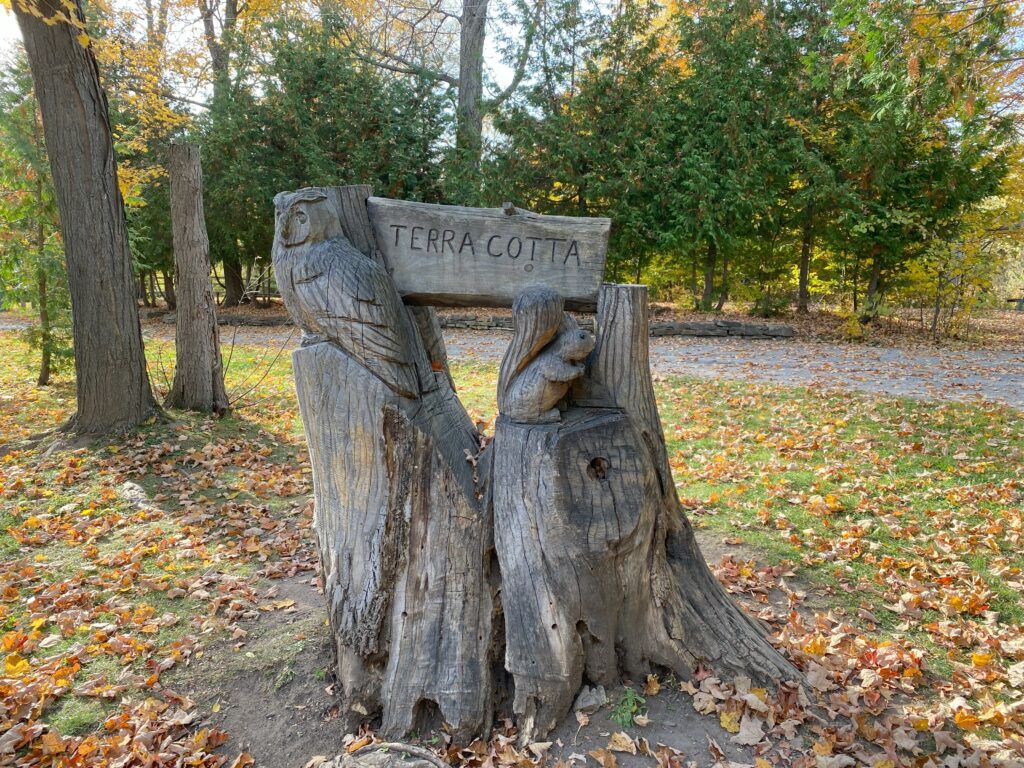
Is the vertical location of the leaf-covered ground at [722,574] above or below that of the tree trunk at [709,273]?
below

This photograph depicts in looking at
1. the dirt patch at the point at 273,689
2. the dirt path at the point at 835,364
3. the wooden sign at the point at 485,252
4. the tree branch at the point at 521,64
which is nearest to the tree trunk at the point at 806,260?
the dirt path at the point at 835,364

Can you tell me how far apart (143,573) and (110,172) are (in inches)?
165

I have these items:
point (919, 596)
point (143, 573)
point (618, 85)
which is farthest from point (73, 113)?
point (618, 85)

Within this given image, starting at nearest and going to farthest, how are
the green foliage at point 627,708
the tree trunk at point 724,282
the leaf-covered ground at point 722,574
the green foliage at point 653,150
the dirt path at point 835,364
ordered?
the green foliage at point 627,708
the leaf-covered ground at point 722,574
the dirt path at point 835,364
the green foliage at point 653,150
the tree trunk at point 724,282

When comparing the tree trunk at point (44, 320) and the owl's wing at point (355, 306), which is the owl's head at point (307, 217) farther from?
the tree trunk at point (44, 320)

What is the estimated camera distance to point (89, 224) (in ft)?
19.8

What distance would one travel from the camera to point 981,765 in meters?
2.41

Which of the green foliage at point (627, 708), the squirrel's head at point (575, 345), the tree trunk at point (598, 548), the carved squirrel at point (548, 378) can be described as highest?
the squirrel's head at point (575, 345)

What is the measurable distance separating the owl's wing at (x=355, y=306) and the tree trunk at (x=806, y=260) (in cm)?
1525

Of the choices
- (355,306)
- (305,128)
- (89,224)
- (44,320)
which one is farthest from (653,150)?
(355,306)

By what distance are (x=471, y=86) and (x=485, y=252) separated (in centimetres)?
1548

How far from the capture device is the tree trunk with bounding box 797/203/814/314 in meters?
15.3

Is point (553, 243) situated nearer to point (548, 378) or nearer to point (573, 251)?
point (573, 251)

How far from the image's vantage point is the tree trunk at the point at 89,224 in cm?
575
